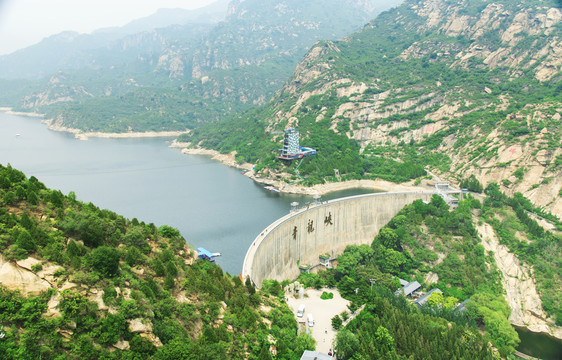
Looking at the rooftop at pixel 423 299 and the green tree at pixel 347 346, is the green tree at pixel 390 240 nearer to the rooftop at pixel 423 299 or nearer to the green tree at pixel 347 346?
the rooftop at pixel 423 299

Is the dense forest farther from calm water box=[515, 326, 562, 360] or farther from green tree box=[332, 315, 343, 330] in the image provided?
calm water box=[515, 326, 562, 360]

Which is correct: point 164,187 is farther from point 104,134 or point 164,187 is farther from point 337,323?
point 104,134

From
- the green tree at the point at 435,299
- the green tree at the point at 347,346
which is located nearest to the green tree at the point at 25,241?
the green tree at the point at 347,346

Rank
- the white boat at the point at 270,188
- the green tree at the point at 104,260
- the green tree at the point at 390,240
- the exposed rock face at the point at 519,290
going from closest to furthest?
1. the green tree at the point at 104,260
2. the exposed rock face at the point at 519,290
3. the green tree at the point at 390,240
4. the white boat at the point at 270,188

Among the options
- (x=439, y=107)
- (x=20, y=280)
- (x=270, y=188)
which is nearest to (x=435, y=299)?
(x=20, y=280)

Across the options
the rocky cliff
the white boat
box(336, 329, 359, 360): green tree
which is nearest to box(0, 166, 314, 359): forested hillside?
box(336, 329, 359, 360): green tree

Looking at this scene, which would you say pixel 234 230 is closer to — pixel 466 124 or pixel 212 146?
pixel 466 124

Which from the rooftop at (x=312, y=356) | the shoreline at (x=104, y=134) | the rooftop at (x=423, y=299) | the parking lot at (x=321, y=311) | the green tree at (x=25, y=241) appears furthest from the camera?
the shoreline at (x=104, y=134)

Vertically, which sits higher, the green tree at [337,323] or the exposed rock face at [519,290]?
the green tree at [337,323]
